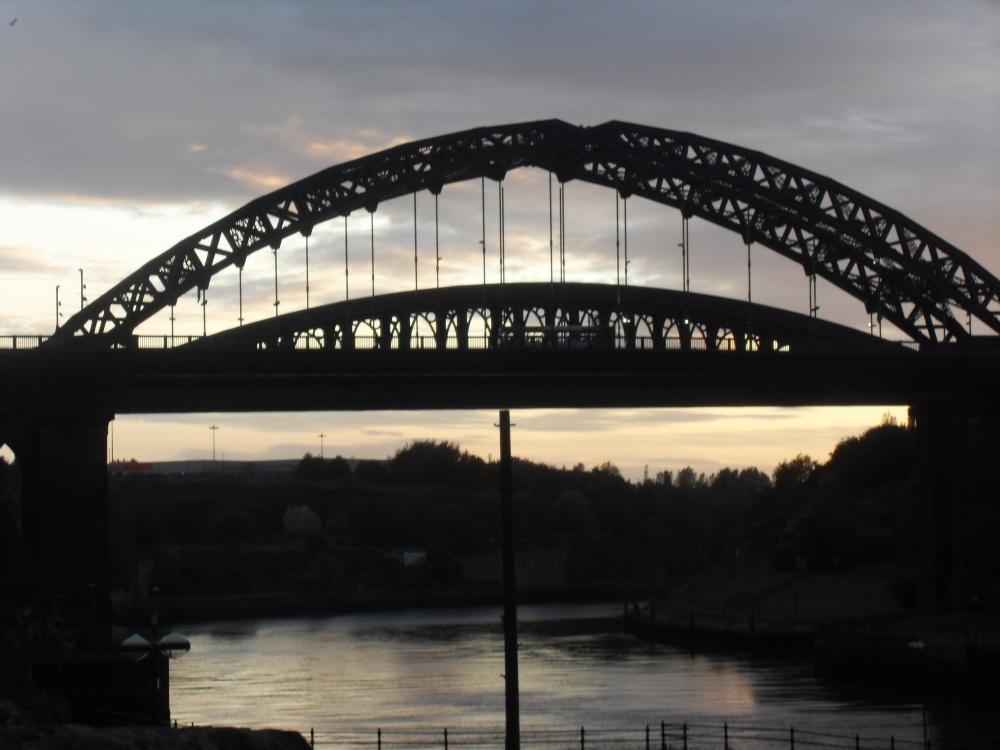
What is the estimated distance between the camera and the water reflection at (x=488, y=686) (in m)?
50.7

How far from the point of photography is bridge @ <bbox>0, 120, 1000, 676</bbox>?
206ft

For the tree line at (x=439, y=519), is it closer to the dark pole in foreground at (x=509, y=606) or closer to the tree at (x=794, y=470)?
the tree at (x=794, y=470)

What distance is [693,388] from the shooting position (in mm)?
70500

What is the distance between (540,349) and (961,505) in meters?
20.3

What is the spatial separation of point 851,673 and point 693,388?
538 inches

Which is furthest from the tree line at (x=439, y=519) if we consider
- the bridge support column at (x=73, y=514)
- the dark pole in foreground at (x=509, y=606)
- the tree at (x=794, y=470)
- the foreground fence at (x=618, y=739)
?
the dark pole in foreground at (x=509, y=606)

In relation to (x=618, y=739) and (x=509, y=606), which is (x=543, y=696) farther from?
(x=509, y=606)

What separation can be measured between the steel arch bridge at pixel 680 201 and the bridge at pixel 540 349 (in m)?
0.10

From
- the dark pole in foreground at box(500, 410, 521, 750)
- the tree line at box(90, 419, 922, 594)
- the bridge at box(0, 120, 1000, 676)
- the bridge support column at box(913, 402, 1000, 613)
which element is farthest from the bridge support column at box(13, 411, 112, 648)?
the tree line at box(90, 419, 922, 594)

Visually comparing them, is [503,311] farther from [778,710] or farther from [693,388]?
[778,710]

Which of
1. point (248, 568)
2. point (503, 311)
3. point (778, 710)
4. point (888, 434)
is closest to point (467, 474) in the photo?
point (248, 568)

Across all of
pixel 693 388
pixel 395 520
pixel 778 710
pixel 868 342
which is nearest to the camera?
pixel 778 710

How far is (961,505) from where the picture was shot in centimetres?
7200

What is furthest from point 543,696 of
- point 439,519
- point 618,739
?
point 439,519
